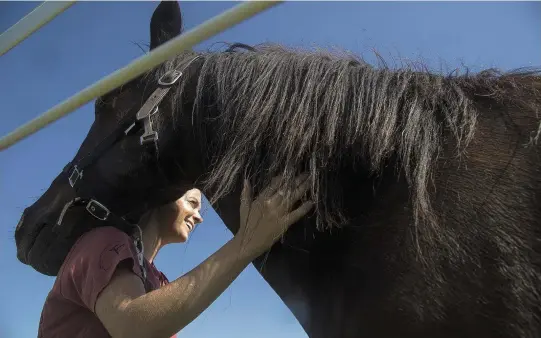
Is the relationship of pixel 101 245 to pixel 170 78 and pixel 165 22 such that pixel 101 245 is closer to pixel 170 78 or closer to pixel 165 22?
pixel 170 78

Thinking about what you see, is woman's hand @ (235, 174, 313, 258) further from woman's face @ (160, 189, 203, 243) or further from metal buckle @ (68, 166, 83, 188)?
woman's face @ (160, 189, 203, 243)

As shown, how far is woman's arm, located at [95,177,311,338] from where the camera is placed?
1337 mm

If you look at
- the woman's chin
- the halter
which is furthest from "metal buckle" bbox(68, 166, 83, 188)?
the woman's chin

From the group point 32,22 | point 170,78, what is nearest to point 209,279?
point 170,78

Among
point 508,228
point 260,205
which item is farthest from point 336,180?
point 508,228

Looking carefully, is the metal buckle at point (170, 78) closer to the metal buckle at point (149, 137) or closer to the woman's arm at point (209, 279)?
the metal buckle at point (149, 137)

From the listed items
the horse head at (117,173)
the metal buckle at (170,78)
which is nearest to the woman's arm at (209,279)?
the horse head at (117,173)

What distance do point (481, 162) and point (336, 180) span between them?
0.37 metres

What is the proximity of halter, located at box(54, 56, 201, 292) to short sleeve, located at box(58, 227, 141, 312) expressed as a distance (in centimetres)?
Result: 7

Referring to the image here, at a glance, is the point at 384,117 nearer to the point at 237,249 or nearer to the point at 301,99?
the point at 301,99

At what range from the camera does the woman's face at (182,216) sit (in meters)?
2.31

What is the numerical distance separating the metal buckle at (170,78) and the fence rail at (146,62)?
0.96 ft

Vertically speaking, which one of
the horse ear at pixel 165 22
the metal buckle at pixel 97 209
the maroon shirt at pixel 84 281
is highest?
the horse ear at pixel 165 22

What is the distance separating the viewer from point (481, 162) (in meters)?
1.20
